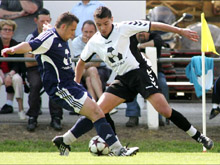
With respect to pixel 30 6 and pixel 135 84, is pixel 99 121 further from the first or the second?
pixel 30 6

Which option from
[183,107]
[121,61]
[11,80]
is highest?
[121,61]

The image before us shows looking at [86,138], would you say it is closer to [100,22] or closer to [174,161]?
[100,22]

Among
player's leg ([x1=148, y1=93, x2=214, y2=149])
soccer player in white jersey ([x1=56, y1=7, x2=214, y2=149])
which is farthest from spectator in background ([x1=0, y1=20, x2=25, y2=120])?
player's leg ([x1=148, y1=93, x2=214, y2=149])

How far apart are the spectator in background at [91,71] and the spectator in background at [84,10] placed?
793 mm

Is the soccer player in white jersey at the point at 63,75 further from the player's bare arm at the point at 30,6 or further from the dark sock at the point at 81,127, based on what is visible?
the player's bare arm at the point at 30,6

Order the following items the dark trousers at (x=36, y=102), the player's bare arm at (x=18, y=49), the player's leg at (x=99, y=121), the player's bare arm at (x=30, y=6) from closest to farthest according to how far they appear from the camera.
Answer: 1. the player's bare arm at (x=18, y=49)
2. the player's leg at (x=99, y=121)
3. the dark trousers at (x=36, y=102)
4. the player's bare arm at (x=30, y=6)

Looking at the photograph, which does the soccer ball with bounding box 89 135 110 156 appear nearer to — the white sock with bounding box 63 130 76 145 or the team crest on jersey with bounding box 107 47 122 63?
the white sock with bounding box 63 130 76 145

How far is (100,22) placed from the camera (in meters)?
8.93

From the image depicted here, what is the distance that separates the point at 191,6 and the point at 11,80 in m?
11.2

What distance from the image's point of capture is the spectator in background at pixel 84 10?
12.7 meters

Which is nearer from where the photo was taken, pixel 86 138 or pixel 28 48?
pixel 28 48

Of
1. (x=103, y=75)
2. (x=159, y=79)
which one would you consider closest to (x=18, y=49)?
(x=103, y=75)

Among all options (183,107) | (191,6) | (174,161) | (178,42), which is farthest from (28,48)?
(191,6)

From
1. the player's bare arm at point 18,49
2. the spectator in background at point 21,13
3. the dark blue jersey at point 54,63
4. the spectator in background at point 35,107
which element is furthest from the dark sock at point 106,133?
the spectator in background at point 21,13
